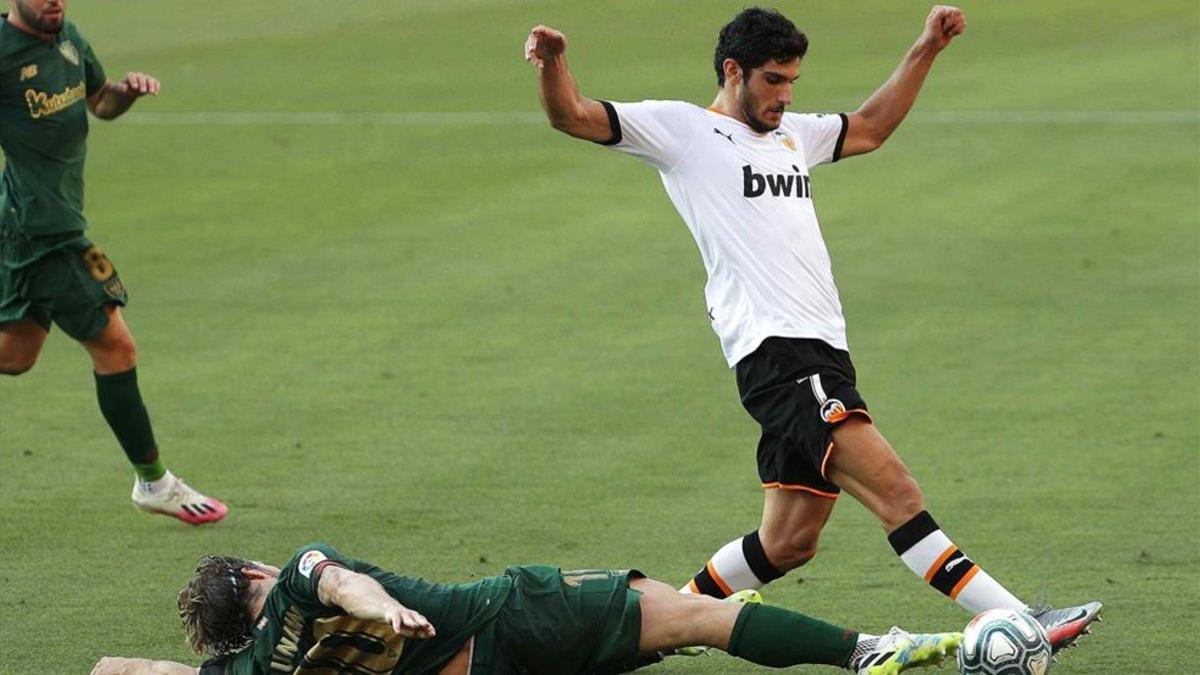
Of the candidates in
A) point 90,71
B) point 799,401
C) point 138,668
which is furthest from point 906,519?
point 90,71

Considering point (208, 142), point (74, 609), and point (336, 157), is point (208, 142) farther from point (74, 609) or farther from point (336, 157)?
point (74, 609)

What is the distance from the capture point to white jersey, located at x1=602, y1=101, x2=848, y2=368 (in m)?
7.78

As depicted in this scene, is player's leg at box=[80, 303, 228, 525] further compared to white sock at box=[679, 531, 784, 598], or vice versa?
player's leg at box=[80, 303, 228, 525]

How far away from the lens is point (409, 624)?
6.43 meters

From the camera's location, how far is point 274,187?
21.0m

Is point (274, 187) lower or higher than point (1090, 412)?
lower

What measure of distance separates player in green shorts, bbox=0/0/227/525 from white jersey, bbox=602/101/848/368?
3.40m

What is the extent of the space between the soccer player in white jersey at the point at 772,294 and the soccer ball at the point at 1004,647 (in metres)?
0.32

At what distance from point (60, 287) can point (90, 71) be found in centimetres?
115

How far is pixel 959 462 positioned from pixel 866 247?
6616mm

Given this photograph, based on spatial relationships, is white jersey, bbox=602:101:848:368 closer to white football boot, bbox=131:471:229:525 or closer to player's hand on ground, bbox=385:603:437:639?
player's hand on ground, bbox=385:603:437:639

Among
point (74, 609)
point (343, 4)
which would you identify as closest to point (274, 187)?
point (74, 609)

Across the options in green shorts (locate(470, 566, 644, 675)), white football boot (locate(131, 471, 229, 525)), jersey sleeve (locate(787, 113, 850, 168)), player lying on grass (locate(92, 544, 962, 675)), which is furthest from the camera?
white football boot (locate(131, 471, 229, 525))

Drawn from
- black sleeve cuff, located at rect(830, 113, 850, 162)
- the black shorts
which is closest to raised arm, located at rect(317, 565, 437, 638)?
the black shorts
